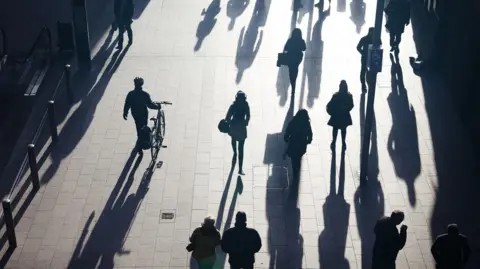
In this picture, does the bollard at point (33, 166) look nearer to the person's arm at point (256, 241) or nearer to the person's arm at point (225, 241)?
the person's arm at point (225, 241)

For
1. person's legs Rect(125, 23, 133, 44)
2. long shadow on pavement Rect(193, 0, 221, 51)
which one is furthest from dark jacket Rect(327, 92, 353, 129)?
person's legs Rect(125, 23, 133, 44)

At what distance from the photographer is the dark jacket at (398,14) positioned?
880 inches

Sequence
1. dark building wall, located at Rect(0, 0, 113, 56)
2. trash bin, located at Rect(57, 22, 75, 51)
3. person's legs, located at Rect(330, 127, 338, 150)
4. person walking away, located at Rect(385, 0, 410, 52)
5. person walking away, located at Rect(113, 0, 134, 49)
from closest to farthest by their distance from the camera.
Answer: person's legs, located at Rect(330, 127, 338, 150)
person walking away, located at Rect(385, 0, 410, 52)
trash bin, located at Rect(57, 22, 75, 51)
person walking away, located at Rect(113, 0, 134, 49)
dark building wall, located at Rect(0, 0, 113, 56)

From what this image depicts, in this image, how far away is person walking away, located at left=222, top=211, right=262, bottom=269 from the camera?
13.0 meters

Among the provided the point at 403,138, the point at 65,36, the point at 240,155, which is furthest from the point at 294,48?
the point at 65,36

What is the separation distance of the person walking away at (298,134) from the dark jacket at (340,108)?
1257mm

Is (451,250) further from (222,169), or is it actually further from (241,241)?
(222,169)

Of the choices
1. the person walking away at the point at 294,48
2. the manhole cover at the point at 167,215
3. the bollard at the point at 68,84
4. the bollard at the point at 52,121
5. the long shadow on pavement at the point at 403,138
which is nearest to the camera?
the manhole cover at the point at 167,215

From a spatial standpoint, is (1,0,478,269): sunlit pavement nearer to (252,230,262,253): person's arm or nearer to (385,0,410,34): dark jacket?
(385,0,410,34): dark jacket

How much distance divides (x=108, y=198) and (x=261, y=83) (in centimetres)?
618

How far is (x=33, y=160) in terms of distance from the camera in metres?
16.8

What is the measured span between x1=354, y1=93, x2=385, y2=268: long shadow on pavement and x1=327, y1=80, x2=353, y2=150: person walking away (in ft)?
3.40

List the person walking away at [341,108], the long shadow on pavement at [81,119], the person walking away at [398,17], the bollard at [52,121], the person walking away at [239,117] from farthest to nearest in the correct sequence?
the person walking away at [398,17]
the bollard at [52,121]
the long shadow on pavement at [81,119]
the person walking away at [341,108]
the person walking away at [239,117]

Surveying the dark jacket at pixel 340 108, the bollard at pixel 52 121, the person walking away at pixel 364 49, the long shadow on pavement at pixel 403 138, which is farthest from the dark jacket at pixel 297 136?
the bollard at pixel 52 121
